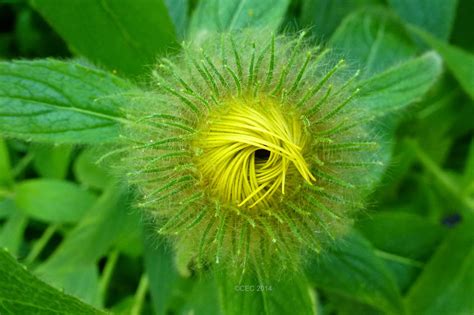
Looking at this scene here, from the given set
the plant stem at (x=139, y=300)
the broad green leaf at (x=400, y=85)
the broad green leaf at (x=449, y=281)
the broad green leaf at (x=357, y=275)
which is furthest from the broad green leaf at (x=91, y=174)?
the broad green leaf at (x=449, y=281)

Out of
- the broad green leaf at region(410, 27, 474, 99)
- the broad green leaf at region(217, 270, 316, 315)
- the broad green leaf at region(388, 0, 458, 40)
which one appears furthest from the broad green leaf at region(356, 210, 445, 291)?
the broad green leaf at region(388, 0, 458, 40)

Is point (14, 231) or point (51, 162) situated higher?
point (51, 162)

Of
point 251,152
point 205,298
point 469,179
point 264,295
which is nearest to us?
point 251,152

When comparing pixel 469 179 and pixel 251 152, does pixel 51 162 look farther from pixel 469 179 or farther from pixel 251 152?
pixel 469 179

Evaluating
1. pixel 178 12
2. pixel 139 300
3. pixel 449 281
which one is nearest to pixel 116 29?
pixel 178 12

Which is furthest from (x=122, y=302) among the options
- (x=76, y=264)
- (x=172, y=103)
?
(x=172, y=103)

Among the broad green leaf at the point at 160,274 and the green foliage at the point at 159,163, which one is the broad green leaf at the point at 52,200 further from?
the broad green leaf at the point at 160,274
